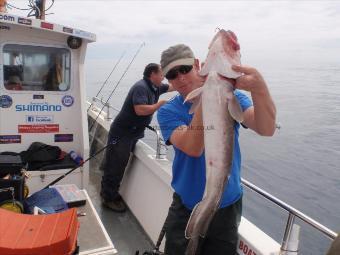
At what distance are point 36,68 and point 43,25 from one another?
0.68 metres

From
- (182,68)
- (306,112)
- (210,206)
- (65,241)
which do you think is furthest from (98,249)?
(306,112)

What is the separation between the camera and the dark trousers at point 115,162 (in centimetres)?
550

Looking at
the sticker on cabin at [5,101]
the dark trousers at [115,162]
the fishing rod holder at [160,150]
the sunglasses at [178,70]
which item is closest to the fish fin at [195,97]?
the sunglasses at [178,70]

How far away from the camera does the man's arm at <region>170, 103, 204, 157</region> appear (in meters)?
2.00

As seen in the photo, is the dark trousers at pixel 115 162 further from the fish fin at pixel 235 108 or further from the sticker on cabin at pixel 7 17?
the fish fin at pixel 235 108

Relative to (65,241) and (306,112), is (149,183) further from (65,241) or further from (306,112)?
(306,112)

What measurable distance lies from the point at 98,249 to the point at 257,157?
1116 centimetres

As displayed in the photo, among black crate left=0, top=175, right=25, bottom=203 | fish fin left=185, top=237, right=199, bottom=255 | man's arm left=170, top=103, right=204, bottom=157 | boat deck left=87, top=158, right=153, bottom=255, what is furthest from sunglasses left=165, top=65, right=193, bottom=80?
boat deck left=87, top=158, right=153, bottom=255

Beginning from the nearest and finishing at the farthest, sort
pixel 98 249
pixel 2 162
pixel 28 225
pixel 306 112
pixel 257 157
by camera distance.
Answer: pixel 28 225 → pixel 98 249 → pixel 2 162 → pixel 257 157 → pixel 306 112

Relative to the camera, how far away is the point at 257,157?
1330 centimetres

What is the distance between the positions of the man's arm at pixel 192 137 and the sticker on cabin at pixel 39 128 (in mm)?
3783

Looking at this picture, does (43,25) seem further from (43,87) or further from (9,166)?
(9,166)

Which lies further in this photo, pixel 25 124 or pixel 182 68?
pixel 25 124

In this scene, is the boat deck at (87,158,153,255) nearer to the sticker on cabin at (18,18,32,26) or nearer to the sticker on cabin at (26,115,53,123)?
the sticker on cabin at (26,115,53,123)
